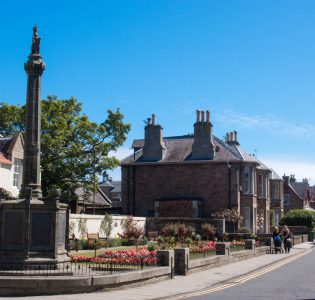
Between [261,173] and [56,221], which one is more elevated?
[261,173]

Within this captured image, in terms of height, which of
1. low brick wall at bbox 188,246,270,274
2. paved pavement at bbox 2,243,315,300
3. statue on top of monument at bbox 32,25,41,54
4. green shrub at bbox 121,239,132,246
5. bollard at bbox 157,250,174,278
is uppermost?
statue on top of monument at bbox 32,25,41,54

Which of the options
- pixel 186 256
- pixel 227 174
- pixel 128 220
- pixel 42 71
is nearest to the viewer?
pixel 42 71

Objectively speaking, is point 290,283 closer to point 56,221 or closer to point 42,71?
point 56,221

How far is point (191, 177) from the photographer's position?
165ft

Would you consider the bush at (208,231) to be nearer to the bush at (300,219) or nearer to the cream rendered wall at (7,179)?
the cream rendered wall at (7,179)

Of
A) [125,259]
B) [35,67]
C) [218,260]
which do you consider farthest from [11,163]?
[35,67]

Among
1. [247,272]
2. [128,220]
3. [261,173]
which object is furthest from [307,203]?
[247,272]

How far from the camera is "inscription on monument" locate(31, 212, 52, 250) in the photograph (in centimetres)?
1653

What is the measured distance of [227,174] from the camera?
48625mm

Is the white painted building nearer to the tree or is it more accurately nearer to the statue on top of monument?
the tree

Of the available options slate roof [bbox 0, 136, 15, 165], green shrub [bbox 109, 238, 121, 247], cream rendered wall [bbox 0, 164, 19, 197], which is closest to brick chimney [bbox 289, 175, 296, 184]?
green shrub [bbox 109, 238, 121, 247]

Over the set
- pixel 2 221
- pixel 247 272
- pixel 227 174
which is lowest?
pixel 247 272

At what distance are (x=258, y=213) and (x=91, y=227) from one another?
23.3m

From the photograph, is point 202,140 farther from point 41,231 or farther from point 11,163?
point 41,231
